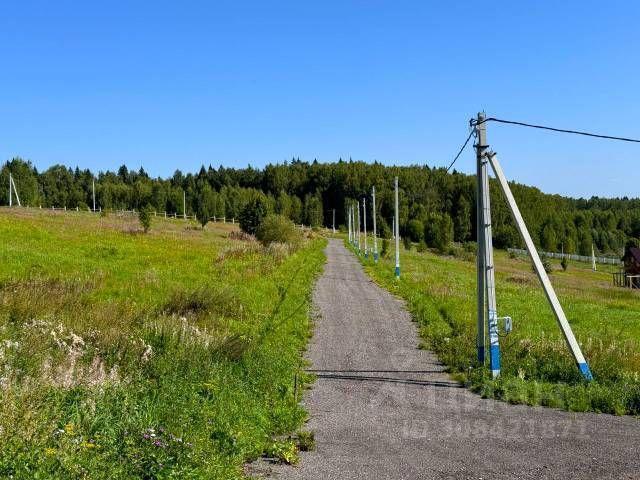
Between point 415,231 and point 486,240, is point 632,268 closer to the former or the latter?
point 415,231

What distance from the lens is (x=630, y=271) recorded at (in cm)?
7488

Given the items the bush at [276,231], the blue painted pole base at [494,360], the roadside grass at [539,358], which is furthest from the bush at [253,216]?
the blue painted pole base at [494,360]

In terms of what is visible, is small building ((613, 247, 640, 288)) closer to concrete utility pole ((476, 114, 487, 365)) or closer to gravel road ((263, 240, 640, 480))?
concrete utility pole ((476, 114, 487, 365))

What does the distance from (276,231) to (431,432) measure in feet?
147

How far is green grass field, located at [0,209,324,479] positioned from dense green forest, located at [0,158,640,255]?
10604 cm

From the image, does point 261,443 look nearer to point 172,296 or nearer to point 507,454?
point 507,454

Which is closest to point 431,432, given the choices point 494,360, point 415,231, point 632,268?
point 494,360

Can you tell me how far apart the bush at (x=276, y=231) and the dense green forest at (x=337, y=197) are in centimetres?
6719

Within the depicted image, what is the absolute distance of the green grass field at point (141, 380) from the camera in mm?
5051

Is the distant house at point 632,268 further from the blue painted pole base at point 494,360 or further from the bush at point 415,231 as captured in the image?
the blue painted pole base at point 494,360

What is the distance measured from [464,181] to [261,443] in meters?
151

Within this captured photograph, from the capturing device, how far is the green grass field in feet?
16.6

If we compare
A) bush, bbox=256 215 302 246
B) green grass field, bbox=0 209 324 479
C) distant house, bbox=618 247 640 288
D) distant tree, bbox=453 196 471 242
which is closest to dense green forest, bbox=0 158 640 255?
distant tree, bbox=453 196 471 242

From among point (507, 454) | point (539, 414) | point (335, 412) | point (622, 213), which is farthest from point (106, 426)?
point (622, 213)
